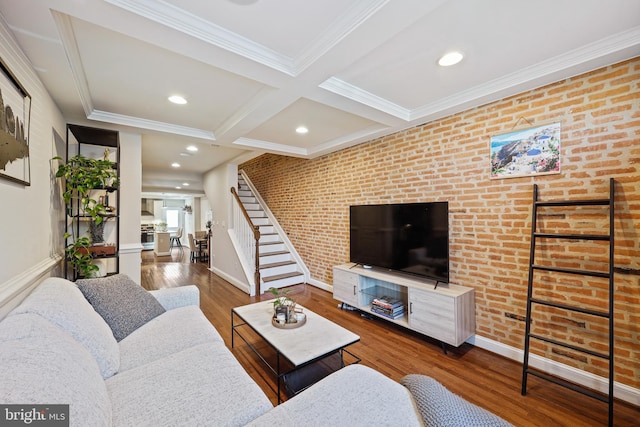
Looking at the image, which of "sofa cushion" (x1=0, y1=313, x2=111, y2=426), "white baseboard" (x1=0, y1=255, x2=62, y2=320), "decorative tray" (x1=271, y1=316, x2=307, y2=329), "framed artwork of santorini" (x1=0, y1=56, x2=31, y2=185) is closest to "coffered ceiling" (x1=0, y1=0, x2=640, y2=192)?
"framed artwork of santorini" (x1=0, y1=56, x2=31, y2=185)

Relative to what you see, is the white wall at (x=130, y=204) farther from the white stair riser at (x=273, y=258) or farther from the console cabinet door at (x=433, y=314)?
the console cabinet door at (x=433, y=314)

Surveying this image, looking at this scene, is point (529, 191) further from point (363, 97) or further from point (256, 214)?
point (256, 214)

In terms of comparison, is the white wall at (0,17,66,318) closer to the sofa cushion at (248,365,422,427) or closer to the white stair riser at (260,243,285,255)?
the sofa cushion at (248,365,422,427)

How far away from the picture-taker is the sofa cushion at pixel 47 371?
2.58 feet

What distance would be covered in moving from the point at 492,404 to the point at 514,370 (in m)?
0.56

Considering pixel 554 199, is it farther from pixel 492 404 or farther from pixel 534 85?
pixel 492 404

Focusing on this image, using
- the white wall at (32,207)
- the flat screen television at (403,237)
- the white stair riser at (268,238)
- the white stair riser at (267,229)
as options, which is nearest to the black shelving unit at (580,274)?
the flat screen television at (403,237)

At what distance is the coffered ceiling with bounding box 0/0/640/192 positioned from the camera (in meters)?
1.44

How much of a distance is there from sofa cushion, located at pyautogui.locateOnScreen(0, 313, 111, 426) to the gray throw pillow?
654 mm

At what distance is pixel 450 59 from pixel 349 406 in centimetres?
229

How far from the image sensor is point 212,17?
1.51 metres

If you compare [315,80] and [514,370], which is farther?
[514,370]

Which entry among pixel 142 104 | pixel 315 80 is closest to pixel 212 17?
pixel 315 80

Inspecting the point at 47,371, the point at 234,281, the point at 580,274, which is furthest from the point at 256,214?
the point at 580,274
